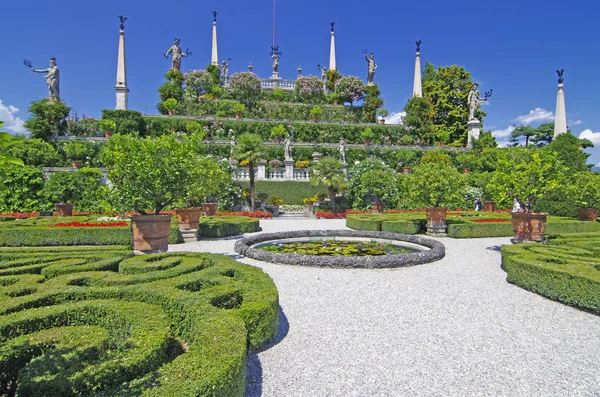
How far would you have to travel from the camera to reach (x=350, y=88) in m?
42.2

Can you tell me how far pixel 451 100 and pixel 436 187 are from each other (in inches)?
1299

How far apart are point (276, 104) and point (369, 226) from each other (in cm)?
2839

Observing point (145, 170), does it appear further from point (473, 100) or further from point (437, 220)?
point (473, 100)

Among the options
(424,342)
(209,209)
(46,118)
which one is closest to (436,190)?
(424,342)

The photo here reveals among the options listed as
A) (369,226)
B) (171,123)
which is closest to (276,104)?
(171,123)

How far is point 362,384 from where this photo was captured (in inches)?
141

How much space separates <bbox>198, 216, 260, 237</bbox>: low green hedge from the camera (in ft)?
45.5

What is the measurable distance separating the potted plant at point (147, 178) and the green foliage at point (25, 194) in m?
13.3

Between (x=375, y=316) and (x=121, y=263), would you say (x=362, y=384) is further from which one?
(x=121, y=263)

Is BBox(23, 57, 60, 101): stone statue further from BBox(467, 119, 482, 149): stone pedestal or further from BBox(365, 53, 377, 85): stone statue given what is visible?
BBox(467, 119, 482, 149): stone pedestal

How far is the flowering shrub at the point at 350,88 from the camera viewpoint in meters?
42.0

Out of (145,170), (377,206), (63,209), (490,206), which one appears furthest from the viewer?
(490,206)

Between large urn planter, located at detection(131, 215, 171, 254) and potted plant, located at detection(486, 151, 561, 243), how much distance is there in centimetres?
916

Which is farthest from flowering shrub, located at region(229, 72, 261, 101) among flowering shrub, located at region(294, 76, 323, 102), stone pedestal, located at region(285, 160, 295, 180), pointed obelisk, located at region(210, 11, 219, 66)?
stone pedestal, located at region(285, 160, 295, 180)
